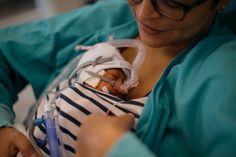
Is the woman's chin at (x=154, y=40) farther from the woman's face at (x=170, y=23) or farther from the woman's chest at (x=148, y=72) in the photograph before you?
the woman's chest at (x=148, y=72)

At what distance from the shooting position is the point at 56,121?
28.8 inches

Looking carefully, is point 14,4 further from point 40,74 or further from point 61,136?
point 61,136

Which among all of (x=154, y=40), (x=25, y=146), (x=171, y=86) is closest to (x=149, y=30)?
(x=154, y=40)

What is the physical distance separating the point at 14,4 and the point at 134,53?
1610mm

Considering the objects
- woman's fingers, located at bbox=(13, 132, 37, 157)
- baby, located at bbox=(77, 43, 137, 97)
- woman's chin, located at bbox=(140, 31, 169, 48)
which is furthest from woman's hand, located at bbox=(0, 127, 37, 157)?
woman's chin, located at bbox=(140, 31, 169, 48)

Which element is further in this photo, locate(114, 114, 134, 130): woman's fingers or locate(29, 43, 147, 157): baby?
locate(29, 43, 147, 157): baby

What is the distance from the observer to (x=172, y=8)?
0.67 meters

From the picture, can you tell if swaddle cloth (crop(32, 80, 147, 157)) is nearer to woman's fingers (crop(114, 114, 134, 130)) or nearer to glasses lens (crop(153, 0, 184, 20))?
woman's fingers (crop(114, 114, 134, 130))

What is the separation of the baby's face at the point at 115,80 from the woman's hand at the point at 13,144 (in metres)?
0.20

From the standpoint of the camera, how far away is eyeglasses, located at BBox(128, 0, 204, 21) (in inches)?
26.1

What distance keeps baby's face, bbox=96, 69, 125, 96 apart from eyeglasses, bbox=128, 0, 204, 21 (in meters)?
0.19

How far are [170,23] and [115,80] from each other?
0.19 metres

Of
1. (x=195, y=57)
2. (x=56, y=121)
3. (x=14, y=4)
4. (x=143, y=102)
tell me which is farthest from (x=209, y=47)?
(x=14, y=4)

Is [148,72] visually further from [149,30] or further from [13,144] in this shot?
[13,144]
